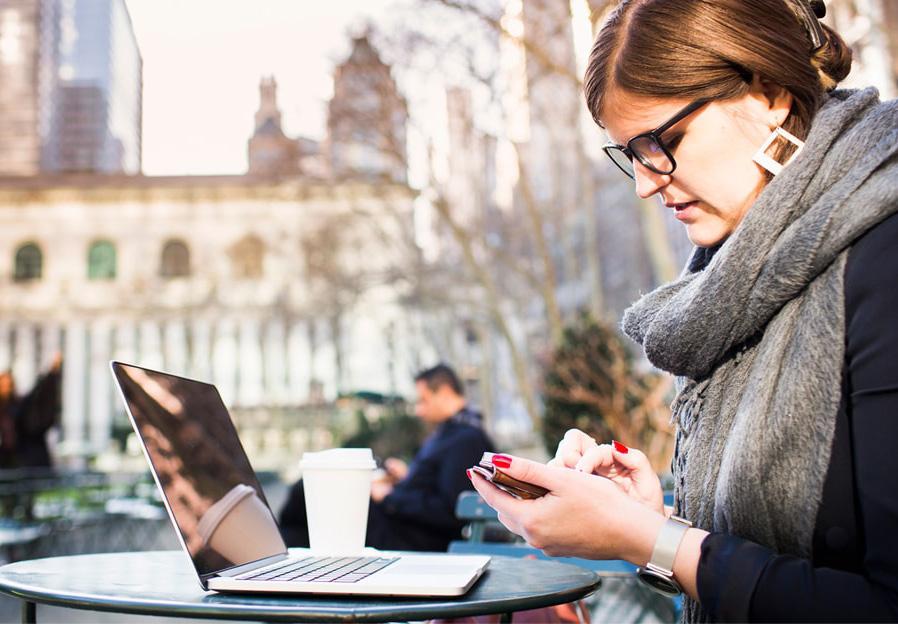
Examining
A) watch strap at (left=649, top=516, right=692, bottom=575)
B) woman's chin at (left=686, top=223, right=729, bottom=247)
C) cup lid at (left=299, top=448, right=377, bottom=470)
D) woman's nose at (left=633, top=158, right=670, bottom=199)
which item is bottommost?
watch strap at (left=649, top=516, right=692, bottom=575)

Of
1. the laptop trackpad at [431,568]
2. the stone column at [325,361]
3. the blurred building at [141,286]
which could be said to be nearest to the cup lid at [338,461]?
the laptop trackpad at [431,568]

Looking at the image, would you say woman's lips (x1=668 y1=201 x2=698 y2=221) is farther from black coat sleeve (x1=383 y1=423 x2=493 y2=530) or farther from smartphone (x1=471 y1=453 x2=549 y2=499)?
black coat sleeve (x1=383 y1=423 x2=493 y2=530)

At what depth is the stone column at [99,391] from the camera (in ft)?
127

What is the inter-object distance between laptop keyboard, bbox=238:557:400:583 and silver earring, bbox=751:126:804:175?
887 mm

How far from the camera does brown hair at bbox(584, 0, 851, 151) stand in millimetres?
1429

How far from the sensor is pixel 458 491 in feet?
15.9

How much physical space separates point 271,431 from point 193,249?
381 inches

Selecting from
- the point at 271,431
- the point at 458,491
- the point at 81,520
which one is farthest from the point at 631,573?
the point at 271,431

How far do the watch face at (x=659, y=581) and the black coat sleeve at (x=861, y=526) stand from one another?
74 millimetres

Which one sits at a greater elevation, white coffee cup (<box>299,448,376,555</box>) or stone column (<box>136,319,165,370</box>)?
stone column (<box>136,319,165,370</box>)

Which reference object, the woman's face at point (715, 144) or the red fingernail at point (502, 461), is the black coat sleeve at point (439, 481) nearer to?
the woman's face at point (715, 144)

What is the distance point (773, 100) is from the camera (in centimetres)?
149

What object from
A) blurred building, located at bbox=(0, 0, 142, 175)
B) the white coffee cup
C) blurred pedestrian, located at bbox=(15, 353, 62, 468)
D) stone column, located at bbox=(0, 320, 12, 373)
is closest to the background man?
the white coffee cup

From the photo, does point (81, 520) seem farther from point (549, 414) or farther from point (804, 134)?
point (804, 134)
